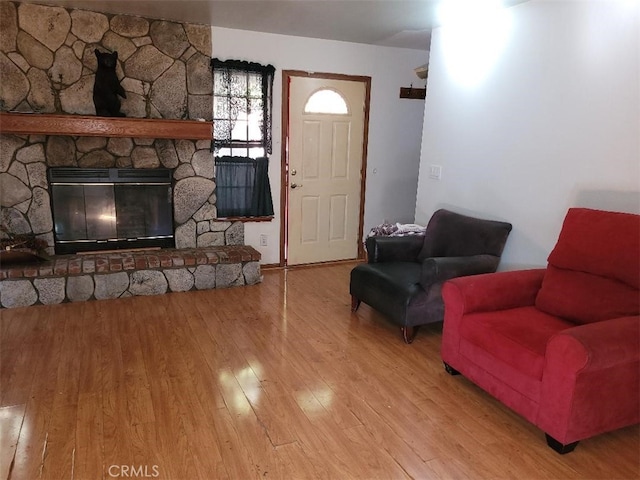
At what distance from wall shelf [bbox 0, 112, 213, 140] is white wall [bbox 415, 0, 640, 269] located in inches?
87.7

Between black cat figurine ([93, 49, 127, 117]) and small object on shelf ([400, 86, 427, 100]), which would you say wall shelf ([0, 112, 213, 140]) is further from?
small object on shelf ([400, 86, 427, 100])

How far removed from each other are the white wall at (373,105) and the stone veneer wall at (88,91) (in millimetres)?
474

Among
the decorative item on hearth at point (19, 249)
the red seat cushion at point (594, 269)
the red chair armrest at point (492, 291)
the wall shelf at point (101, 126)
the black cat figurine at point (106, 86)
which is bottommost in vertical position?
the decorative item on hearth at point (19, 249)

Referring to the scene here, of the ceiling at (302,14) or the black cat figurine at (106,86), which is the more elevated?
the ceiling at (302,14)

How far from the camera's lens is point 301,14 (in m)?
3.72

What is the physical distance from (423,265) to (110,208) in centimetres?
289

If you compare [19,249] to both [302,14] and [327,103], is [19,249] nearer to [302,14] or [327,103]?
[302,14]

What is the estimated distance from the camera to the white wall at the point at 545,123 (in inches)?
104

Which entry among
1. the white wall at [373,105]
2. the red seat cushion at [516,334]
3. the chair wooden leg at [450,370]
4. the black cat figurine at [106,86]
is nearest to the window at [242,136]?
the white wall at [373,105]

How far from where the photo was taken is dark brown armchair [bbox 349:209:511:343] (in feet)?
10.2

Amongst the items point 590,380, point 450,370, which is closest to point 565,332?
point 590,380

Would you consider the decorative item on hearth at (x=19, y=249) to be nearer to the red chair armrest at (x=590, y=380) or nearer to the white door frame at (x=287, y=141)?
the white door frame at (x=287, y=141)

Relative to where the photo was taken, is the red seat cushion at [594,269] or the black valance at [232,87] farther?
the black valance at [232,87]

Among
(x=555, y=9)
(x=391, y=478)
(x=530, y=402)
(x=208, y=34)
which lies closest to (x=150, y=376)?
(x=391, y=478)
